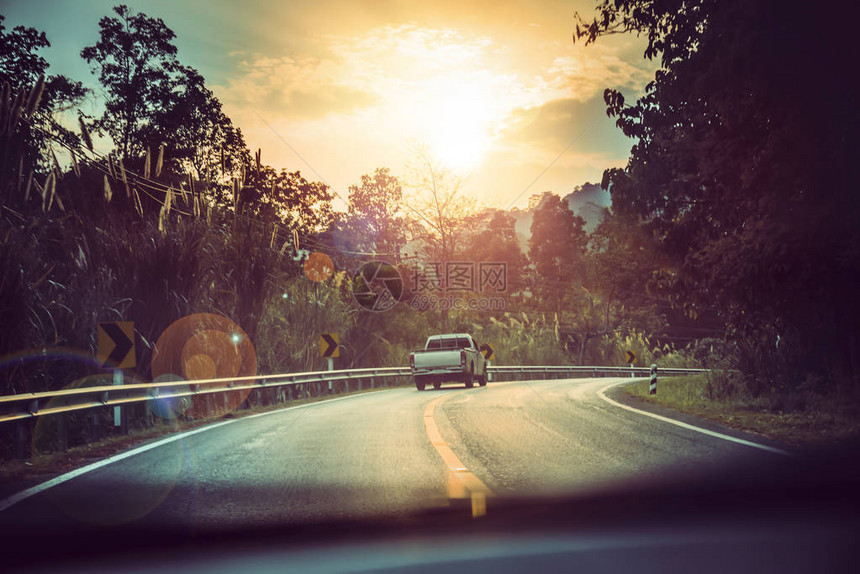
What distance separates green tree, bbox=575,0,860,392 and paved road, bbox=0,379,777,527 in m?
3.39

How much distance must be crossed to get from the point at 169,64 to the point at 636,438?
1417 inches

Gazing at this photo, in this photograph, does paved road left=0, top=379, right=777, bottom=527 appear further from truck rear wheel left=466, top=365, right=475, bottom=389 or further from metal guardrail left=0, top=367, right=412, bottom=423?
truck rear wheel left=466, top=365, right=475, bottom=389

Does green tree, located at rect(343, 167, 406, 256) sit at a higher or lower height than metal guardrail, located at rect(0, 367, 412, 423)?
higher

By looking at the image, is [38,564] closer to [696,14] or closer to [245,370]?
[696,14]

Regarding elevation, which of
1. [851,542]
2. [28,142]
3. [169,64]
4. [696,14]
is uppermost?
[169,64]

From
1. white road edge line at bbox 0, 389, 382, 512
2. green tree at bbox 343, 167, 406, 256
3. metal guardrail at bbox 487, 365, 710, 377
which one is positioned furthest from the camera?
green tree at bbox 343, 167, 406, 256

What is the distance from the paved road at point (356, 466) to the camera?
6.42 metres

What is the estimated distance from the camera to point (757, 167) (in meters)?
13.6

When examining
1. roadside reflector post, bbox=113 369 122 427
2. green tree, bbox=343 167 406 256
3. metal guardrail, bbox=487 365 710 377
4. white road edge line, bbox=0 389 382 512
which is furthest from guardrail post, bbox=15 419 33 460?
green tree, bbox=343 167 406 256

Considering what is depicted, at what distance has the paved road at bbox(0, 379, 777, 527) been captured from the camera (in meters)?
6.42

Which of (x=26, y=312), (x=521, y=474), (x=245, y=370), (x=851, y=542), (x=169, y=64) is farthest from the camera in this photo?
(x=169, y=64)

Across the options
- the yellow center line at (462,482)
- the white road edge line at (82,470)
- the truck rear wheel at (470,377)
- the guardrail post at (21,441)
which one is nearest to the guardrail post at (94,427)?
the white road edge line at (82,470)

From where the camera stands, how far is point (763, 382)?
17.5m

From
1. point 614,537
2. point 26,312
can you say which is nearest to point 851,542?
point 614,537
